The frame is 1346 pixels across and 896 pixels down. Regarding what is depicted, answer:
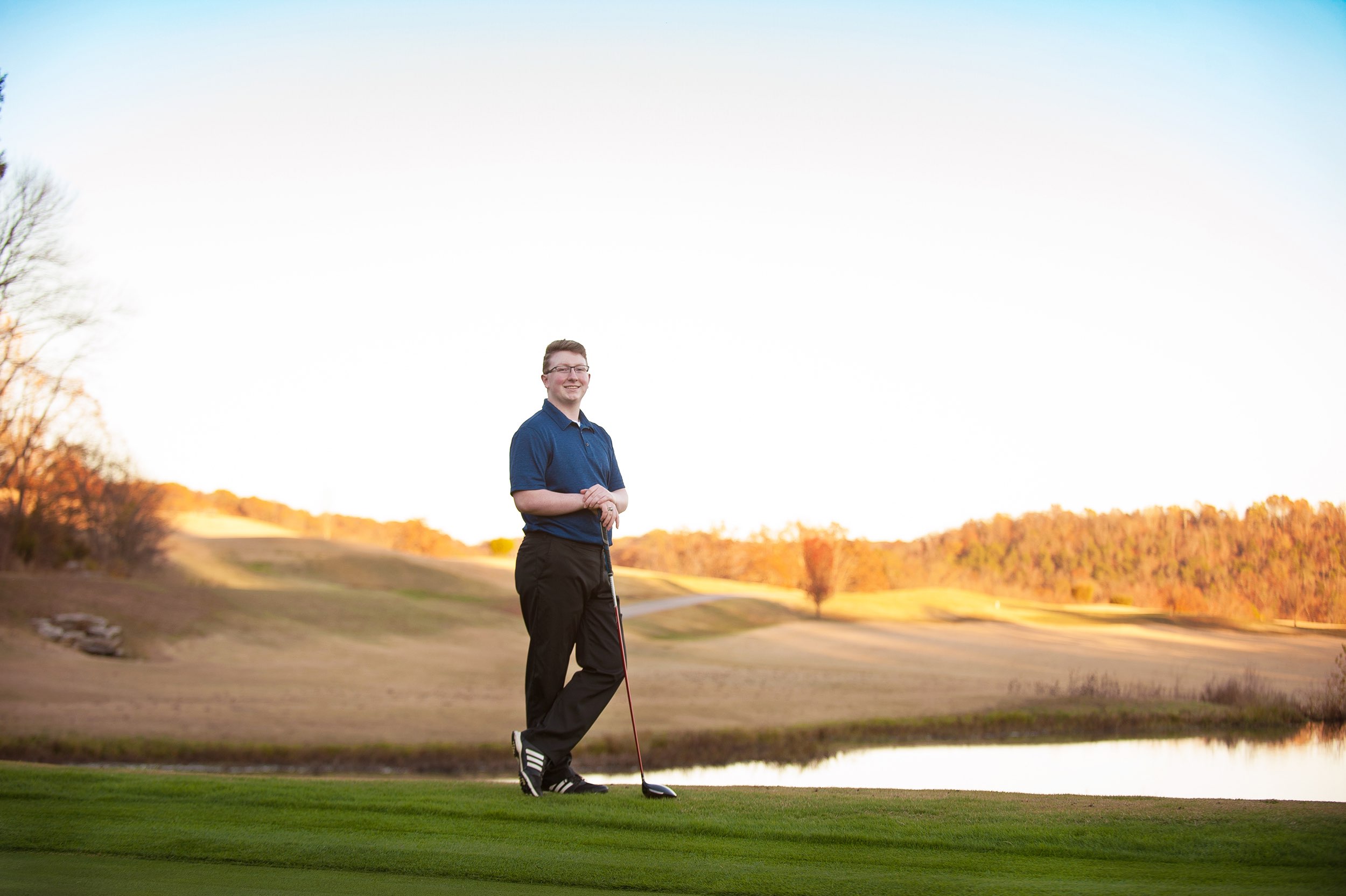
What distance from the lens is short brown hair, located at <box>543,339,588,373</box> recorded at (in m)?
5.14

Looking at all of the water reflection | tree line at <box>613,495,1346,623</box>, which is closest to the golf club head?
the water reflection

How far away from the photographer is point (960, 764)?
47.6ft

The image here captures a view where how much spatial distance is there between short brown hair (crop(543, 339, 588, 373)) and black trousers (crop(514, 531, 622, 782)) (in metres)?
0.88

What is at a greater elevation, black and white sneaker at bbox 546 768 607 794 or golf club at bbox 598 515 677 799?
golf club at bbox 598 515 677 799

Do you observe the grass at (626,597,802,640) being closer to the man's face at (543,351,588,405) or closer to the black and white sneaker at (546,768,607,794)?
the black and white sneaker at (546,768,607,794)

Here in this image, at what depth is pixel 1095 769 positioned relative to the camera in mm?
13602

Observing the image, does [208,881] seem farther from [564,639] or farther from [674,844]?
[564,639]

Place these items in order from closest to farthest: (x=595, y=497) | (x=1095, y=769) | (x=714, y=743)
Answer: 1. (x=595, y=497)
2. (x=1095, y=769)
3. (x=714, y=743)

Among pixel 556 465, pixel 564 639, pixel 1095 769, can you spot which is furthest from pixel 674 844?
pixel 1095 769

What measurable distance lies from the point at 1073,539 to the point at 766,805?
24.4 metres

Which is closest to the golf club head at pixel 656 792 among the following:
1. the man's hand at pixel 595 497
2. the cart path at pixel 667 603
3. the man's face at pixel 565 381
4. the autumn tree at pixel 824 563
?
the man's hand at pixel 595 497

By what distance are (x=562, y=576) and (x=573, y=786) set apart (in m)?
1.07

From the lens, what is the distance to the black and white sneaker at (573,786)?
501cm

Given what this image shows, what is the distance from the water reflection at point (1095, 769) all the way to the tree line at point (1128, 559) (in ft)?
7.40
